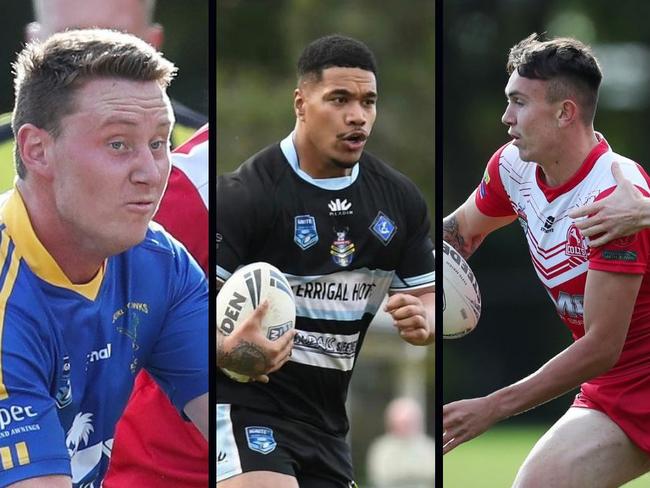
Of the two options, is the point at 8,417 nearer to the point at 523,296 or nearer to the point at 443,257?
the point at 443,257

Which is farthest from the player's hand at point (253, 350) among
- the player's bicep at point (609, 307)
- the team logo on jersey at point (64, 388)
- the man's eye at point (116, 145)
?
the player's bicep at point (609, 307)

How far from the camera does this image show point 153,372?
412cm

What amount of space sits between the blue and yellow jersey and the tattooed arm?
961 millimetres

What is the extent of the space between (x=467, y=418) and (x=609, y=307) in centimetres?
58

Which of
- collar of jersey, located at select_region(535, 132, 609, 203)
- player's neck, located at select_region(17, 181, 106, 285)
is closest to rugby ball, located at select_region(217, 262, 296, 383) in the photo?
player's neck, located at select_region(17, 181, 106, 285)

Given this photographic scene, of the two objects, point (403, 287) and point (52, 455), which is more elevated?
point (403, 287)

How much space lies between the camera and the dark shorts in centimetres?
428

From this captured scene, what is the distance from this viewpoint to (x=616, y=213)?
12.5 feet

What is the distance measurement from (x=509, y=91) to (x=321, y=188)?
35.0 inches

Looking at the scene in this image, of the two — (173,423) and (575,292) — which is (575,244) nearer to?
(575,292)

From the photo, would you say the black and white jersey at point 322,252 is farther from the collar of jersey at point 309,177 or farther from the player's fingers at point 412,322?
the player's fingers at point 412,322

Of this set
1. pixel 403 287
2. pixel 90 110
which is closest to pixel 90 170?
pixel 90 110

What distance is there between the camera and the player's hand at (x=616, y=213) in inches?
149

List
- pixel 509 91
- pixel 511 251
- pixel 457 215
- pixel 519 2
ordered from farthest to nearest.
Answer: pixel 519 2, pixel 511 251, pixel 457 215, pixel 509 91
